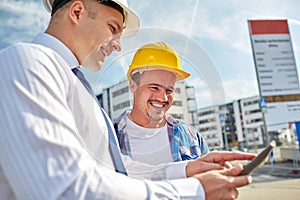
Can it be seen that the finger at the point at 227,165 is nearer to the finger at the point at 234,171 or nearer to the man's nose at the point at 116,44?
the finger at the point at 234,171

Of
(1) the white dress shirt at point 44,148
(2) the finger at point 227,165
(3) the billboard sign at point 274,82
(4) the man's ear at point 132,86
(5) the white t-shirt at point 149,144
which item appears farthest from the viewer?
(3) the billboard sign at point 274,82

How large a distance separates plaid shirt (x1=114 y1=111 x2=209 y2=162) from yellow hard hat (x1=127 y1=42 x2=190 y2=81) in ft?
0.68

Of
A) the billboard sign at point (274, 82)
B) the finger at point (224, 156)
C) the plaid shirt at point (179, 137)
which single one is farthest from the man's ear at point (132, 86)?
the billboard sign at point (274, 82)

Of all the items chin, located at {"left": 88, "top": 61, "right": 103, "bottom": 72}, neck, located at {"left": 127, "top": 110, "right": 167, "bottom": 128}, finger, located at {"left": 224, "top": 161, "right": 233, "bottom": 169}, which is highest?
chin, located at {"left": 88, "top": 61, "right": 103, "bottom": 72}

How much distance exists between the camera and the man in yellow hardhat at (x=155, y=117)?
0.99 m

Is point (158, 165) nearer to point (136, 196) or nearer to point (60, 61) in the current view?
point (136, 196)

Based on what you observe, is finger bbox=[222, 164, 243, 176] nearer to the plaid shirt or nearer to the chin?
the plaid shirt

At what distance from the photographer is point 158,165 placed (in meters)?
0.93

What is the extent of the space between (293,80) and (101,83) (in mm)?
7566

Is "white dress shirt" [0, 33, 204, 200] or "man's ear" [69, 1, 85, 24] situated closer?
"white dress shirt" [0, 33, 204, 200]

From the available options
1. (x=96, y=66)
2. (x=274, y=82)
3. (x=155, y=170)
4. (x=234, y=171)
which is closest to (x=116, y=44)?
(x=96, y=66)

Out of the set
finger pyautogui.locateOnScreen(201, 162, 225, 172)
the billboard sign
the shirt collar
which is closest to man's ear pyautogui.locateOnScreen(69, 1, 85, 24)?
the shirt collar

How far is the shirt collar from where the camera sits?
913mm

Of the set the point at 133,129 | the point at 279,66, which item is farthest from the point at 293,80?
the point at 133,129
